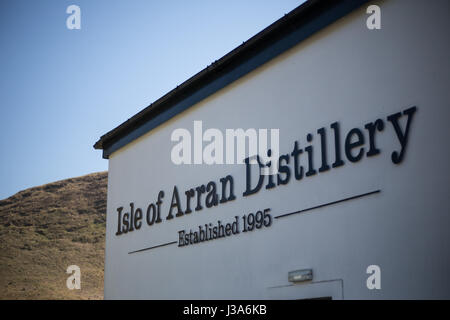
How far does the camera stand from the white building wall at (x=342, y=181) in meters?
6.21

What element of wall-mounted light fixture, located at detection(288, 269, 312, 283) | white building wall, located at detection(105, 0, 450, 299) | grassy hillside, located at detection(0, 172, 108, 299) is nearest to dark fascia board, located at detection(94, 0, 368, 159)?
white building wall, located at detection(105, 0, 450, 299)

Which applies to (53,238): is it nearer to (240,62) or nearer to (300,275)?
(240,62)

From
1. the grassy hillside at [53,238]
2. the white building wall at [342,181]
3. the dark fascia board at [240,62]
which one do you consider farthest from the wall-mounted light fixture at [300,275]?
the grassy hillside at [53,238]

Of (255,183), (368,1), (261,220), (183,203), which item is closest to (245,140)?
(255,183)

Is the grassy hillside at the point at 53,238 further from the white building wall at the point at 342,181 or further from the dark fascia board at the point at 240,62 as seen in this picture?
the white building wall at the point at 342,181

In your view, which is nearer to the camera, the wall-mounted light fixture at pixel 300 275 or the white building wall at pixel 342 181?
the white building wall at pixel 342 181

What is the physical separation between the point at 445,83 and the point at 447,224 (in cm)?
170

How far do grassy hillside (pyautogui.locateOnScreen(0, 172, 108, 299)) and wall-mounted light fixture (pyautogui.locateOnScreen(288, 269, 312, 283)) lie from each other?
3265cm

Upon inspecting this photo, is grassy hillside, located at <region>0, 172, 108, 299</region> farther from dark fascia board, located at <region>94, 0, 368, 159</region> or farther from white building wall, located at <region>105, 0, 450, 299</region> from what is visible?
white building wall, located at <region>105, 0, 450, 299</region>

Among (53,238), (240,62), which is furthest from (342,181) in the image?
(53,238)

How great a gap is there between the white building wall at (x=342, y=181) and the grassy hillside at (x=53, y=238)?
30.8 m

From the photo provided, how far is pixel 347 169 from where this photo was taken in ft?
23.8

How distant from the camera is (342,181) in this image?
287 inches
